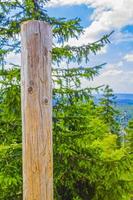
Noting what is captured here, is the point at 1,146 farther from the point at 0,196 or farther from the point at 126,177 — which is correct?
the point at 126,177

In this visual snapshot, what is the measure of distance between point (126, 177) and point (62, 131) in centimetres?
252

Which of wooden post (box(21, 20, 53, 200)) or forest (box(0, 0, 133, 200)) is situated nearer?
wooden post (box(21, 20, 53, 200))

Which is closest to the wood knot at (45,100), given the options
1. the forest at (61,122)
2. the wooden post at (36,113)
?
the wooden post at (36,113)

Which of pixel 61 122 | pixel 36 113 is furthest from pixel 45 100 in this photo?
pixel 61 122

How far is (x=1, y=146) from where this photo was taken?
20.9 ft

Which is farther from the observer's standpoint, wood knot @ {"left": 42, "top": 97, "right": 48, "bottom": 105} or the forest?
the forest

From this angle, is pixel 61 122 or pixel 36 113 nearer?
pixel 36 113

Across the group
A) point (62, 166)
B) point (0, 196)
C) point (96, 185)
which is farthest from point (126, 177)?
point (0, 196)

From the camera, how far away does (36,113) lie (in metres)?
2.88

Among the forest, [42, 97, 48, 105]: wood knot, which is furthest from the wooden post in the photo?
the forest

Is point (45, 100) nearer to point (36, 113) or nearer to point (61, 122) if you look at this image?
point (36, 113)

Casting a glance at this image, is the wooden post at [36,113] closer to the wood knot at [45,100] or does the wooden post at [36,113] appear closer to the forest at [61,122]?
the wood knot at [45,100]

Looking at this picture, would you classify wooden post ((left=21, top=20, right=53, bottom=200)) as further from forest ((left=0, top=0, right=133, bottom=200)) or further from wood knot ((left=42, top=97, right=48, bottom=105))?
forest ((left=0, top=0, right=133, bottom=200))

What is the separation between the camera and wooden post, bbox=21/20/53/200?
9.37 ft
